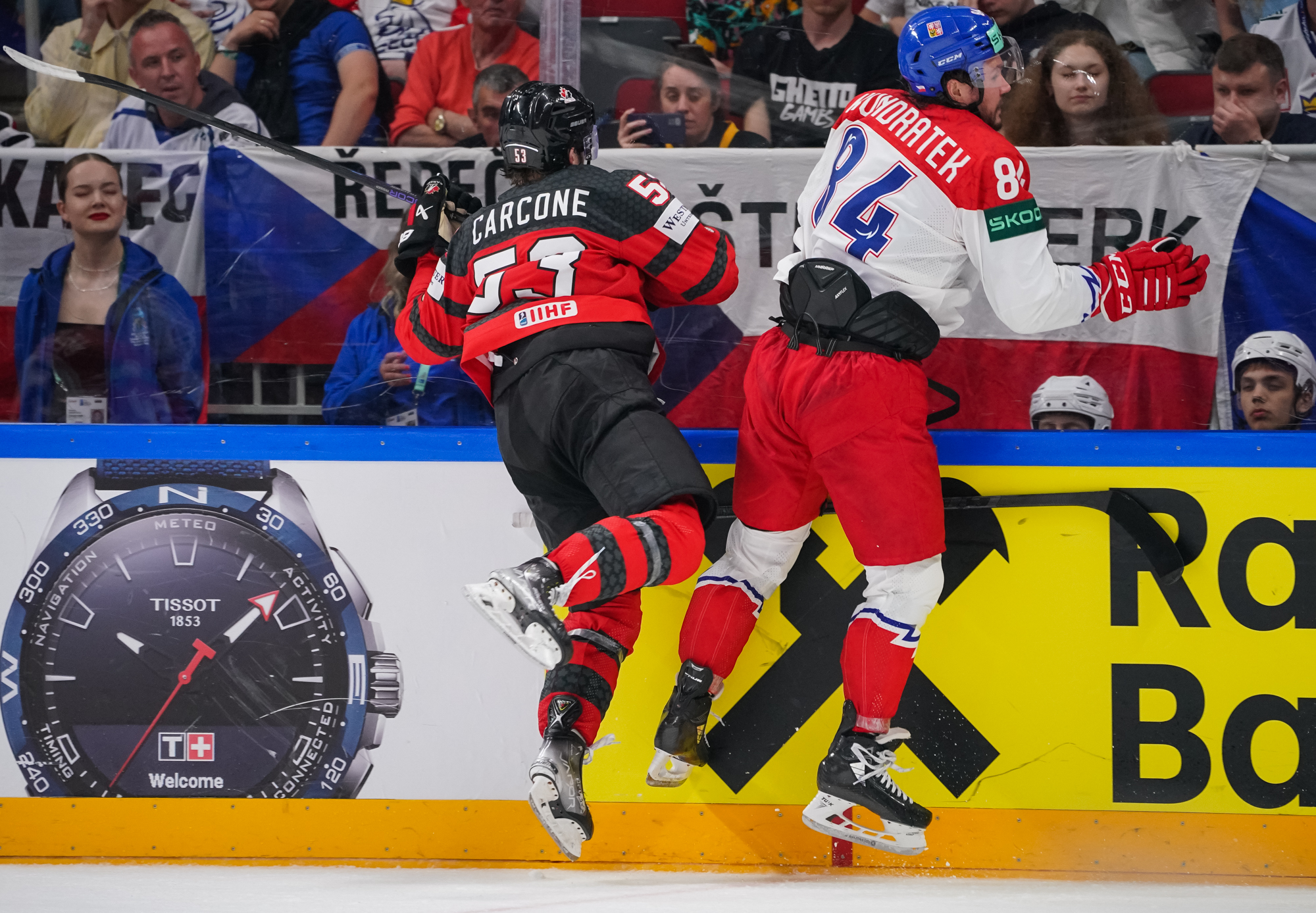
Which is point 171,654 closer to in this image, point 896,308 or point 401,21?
point 896,308

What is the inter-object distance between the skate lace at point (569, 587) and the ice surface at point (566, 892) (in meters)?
0.68

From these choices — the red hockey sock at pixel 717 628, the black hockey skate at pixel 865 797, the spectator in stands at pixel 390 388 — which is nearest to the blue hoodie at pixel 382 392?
the spectator in stands at pixel 390 388

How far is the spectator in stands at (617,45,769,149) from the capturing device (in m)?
2.94

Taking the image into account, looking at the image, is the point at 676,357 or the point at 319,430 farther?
the point at 676,357

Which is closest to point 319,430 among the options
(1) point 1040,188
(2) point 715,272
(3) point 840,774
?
(2) point 715,272

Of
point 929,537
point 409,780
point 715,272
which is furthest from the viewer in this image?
point 409,780

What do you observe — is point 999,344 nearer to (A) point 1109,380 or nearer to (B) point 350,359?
(A) point 1109,380

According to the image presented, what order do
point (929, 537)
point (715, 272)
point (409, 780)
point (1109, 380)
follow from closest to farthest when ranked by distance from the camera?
point (929, 537) < point (715, 272) < point (409, 780) < point (1109, 380)

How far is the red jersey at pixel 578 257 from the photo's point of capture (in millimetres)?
2105

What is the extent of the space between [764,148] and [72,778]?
7.30 feet

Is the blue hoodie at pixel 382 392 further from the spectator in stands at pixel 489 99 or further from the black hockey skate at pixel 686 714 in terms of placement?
the black hockey skate at pixel 686 714

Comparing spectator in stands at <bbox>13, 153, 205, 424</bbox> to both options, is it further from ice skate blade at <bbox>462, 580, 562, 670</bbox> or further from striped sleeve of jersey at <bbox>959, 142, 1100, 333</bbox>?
striped sleeve of jersey at <bbox>959, 142, 1100, 333</bbox>

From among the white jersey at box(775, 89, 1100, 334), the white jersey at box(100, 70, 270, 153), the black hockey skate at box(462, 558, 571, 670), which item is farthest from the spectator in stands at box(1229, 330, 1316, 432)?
the white jersey at box(100, 70, 270, 153)

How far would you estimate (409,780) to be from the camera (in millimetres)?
2418
